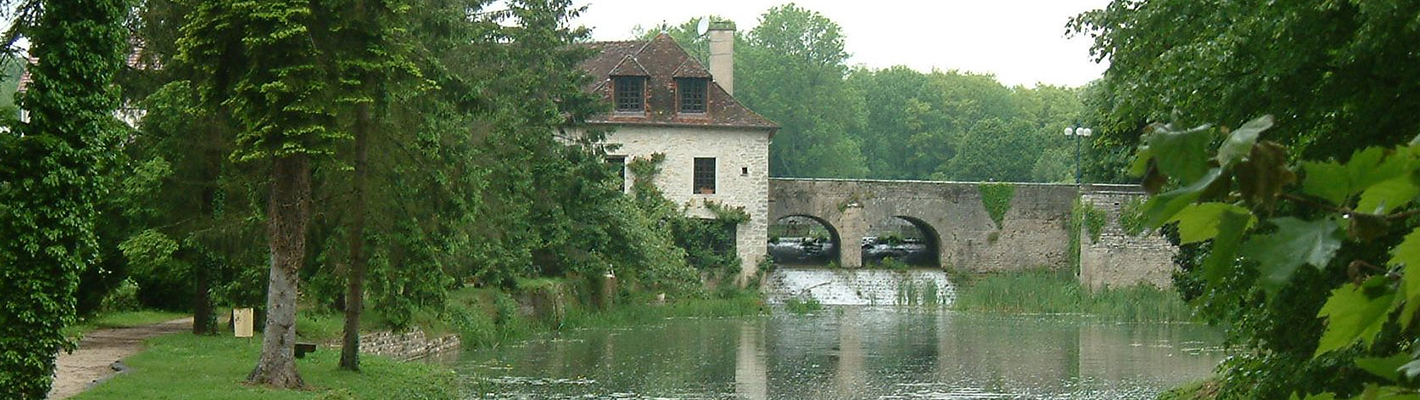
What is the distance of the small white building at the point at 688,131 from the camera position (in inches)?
1608

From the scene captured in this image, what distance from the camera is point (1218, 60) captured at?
34.0 feet

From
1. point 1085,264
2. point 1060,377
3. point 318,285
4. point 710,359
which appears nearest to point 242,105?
point 318,285

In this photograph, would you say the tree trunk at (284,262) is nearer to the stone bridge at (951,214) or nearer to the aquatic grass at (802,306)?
the aquatic grass at (802,306)

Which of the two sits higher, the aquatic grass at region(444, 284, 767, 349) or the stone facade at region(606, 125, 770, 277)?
the stone facade at region(606, 125, 770, 277)

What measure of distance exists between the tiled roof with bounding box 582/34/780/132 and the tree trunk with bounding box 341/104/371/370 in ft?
76.5

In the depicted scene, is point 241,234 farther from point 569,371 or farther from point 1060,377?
point 1060,377

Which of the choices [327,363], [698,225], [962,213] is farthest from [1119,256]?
[327,363]

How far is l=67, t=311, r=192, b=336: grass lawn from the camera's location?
20.5 metres

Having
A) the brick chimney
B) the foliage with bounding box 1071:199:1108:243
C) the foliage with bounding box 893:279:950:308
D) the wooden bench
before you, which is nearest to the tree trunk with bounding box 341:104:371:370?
the wooden bench

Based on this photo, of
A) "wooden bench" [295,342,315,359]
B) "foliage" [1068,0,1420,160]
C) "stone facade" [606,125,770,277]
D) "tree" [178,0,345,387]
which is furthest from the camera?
"stone facade" [606,125,770,277]

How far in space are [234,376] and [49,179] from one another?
402 centimetres

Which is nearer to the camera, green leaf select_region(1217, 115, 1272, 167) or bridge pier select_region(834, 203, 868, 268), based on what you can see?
green leaf select_region(1217, 115, 1272, 167)

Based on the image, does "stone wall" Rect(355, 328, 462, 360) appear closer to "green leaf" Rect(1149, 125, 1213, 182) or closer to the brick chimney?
"green leaf" Rect(1149, 125, 1213, 182)

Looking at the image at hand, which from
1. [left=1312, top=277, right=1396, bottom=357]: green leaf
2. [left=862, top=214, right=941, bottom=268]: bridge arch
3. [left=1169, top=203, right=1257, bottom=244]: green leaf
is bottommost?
[left=1312, top=277, right=1396, bottom=357]: green leaf
